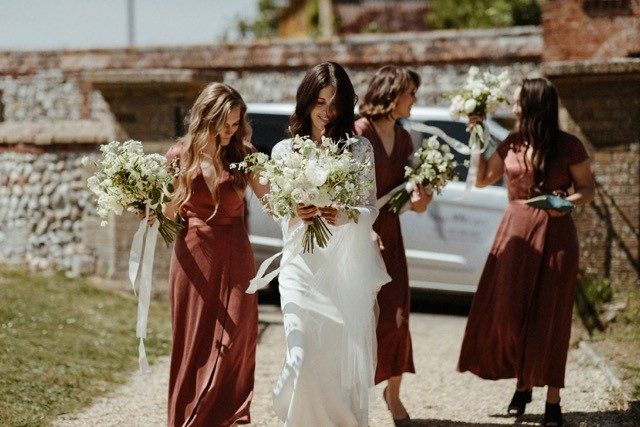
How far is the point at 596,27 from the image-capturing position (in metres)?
12.0

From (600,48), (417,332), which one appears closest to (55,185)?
(417,332)

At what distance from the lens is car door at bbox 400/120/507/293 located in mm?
11086

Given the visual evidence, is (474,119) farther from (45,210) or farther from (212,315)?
(45,210)

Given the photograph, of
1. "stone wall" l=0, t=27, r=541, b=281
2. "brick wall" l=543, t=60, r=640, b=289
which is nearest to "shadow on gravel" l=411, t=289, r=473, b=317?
"brick wall" l=543, t=60, r=640, b=289

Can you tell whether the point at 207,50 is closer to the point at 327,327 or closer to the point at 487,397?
the point at 487,397

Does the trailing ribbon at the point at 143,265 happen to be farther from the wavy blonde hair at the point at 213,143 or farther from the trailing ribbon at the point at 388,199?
the trailing ribbon at the point at 388,199

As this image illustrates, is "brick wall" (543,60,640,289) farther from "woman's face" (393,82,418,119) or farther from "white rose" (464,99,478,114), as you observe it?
"woman's face" (393,82,418,119)

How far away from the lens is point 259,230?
11.4m

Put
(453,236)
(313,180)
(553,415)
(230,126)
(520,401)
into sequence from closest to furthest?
(313,180) → (230,126) → (553,415) → (520,401) → (453,236)

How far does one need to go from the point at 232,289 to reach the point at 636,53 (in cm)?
749

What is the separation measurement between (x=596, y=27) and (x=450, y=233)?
293 cm

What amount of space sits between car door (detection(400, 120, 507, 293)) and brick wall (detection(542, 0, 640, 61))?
2134 mm

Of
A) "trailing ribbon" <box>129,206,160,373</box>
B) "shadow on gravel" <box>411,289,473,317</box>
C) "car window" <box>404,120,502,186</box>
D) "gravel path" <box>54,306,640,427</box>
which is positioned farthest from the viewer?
"shadow on gravel" <box>411,289,473,317</box>

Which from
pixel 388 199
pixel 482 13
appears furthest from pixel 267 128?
pixel 482 13
